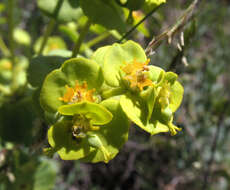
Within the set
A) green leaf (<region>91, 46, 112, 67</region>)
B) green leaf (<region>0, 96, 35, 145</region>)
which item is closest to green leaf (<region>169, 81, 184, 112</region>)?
green leaf (<region>91, 46, 112, 67</region>)

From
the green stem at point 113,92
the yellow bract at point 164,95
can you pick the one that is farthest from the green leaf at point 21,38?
the yellow bract at point 164,95

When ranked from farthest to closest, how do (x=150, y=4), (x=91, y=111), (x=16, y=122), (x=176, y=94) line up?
(x=16, y=122), (x=150, y=4), (x=176, y=94), (x=91, y=111)

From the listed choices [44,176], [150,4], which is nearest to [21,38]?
[44,176]

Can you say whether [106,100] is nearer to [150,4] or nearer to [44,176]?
[150,4]

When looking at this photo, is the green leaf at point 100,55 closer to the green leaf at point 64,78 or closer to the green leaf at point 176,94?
the green leaf at point 64,78

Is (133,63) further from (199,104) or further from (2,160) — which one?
(199,104)

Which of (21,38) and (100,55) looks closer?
(100,55)
